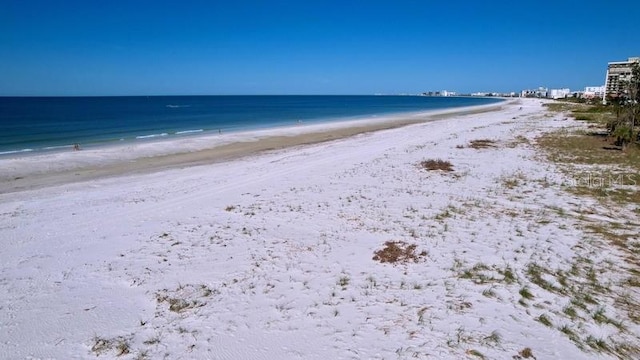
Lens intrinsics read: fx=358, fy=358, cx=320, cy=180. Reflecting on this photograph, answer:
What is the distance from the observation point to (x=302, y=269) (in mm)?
5914

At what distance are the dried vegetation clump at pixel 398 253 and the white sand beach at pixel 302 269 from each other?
104mm

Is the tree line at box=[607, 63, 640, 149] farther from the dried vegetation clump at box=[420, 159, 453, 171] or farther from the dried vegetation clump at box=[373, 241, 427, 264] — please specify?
the dried vegetation clump at box=[373, 241, 427, 264]

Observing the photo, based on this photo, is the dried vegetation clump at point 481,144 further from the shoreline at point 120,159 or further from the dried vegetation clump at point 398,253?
the dried vegetation clump at point 398,253

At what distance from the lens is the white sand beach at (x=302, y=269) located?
4188mm

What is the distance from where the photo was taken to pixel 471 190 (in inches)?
411

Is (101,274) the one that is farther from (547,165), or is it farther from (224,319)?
(547,165)

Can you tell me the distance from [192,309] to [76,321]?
1.47 m

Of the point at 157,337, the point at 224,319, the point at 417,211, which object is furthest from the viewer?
the point at 417,211

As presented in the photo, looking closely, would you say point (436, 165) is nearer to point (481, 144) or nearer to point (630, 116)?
point (481, 144)

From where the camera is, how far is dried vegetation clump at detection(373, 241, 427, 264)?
242 inches

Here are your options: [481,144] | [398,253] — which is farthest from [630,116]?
[398,253]

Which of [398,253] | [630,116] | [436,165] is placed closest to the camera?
[398,253]

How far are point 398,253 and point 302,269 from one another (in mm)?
1765

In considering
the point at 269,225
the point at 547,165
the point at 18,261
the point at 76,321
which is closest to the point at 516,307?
the point at 269,225
